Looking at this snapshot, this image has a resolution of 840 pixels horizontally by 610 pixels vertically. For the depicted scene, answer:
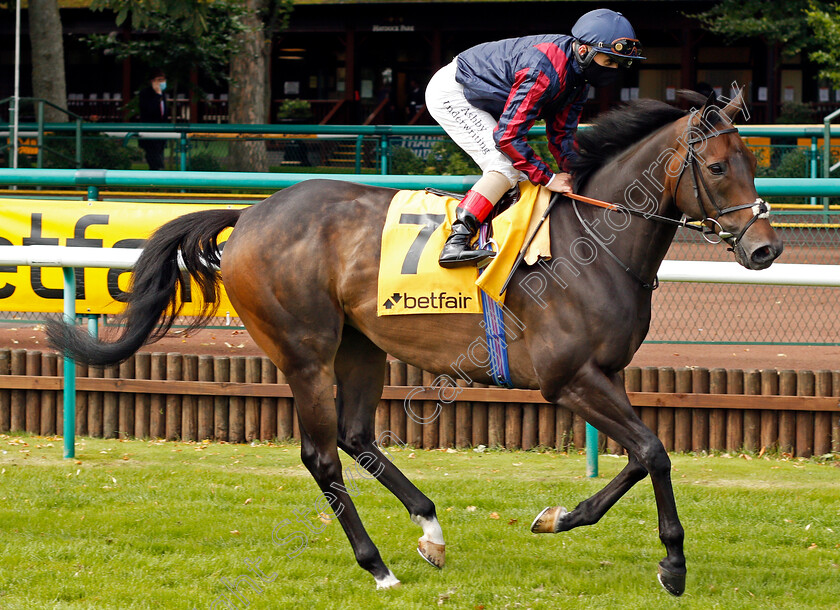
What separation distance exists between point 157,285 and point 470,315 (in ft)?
A: 4.83

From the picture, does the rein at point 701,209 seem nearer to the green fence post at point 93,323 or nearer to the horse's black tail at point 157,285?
the horse's black tail at point 157,285

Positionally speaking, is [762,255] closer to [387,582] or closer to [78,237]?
[387,582]

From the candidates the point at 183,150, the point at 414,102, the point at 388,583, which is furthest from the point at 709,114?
the point at 414,102

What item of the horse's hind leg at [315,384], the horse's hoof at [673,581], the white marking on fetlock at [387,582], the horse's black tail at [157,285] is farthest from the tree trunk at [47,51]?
the horse's hoof at [673,581]

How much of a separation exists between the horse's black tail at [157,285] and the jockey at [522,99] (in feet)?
3.81

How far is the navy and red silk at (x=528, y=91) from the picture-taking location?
4.00 m

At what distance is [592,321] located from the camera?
3947 millimetres

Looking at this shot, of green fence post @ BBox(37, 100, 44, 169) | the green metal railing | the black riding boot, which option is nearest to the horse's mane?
the black riding boot

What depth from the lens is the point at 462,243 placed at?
413 cm

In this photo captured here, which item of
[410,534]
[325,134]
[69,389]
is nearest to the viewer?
[410,534]

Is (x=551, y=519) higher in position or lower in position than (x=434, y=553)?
higher

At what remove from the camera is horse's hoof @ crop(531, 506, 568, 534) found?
4.16 m

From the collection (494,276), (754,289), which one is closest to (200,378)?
(494,276)

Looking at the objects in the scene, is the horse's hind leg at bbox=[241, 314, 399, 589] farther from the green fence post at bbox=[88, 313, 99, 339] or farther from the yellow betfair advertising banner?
the green fence post at bbox=[88, 313, 99, 339]
